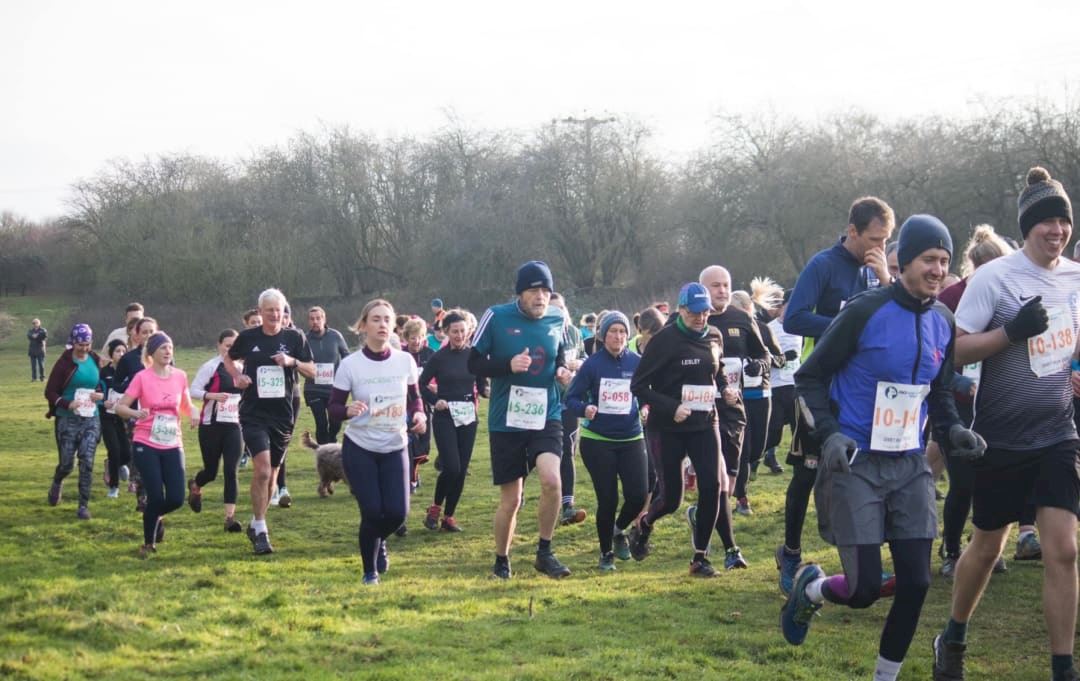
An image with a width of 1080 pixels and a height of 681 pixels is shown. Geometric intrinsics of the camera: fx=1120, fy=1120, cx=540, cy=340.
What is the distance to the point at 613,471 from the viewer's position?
8938 millimetres

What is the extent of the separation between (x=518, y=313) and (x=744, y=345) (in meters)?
2.14

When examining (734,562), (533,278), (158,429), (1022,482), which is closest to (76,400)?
(158,429)

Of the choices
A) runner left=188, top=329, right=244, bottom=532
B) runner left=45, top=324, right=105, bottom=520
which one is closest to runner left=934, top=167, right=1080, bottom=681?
runner left=188, top=329, right=244, bottom=532

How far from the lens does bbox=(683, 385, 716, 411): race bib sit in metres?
8.32

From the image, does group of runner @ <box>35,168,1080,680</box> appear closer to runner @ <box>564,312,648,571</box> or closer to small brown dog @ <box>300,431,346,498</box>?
runner @ <box>564,312,648,571</box>

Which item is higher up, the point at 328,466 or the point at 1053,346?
the point at 1053,346

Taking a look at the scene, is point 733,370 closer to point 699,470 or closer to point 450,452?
point 699,470

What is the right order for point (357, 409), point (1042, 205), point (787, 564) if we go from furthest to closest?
point (357, 409)
point (787, 564)
point (1042, 205)

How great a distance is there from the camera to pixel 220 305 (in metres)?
54.9

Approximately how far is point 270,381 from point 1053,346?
7103 millimetres

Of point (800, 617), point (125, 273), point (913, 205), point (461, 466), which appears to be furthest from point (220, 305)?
point (800, 617)

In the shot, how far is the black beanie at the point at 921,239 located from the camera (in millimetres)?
5137

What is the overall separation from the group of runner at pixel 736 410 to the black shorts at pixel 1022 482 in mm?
11

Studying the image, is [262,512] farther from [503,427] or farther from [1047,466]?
[1047,466]
